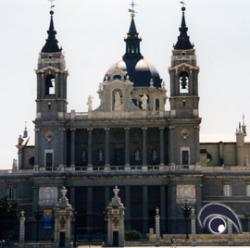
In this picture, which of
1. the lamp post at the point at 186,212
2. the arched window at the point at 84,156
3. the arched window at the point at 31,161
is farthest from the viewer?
the arched window at the point at 31,161

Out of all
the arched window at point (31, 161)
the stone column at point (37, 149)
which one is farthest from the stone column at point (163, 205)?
the arched window at point (31, 161)

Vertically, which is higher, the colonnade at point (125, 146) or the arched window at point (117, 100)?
the arched window at point (117, 100)

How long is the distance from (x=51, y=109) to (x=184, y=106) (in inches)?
715

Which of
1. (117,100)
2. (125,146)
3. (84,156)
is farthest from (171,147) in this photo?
(84,156)

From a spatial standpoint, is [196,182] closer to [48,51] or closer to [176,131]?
[176,131]

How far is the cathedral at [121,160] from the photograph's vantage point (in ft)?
436

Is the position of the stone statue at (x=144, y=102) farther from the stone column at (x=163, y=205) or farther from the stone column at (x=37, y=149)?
the stone column at (x=37, y=149)

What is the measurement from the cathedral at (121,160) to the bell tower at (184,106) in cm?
13

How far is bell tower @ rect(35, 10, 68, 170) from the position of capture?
136 m

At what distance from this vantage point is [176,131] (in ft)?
444

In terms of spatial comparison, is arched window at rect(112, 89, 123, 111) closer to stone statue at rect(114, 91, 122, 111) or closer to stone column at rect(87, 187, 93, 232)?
stone statue at rect(114, 91, 122, 111)

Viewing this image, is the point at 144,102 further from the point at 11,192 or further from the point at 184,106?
the point at 11,192

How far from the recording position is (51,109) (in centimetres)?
13738

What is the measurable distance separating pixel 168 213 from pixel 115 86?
19.3 meters
